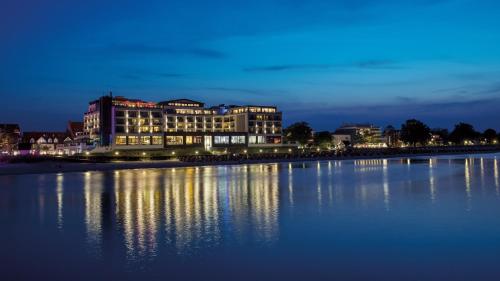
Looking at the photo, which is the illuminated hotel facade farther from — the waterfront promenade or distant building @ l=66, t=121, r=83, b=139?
the waterfront promenade

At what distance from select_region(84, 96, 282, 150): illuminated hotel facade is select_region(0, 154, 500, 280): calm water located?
9645 cm

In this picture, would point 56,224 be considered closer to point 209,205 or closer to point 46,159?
point 209,205

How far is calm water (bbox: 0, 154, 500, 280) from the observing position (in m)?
13.3

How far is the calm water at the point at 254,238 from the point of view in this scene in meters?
13.3

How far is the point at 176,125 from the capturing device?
140m

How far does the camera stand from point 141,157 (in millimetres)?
103812

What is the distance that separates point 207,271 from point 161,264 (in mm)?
1602

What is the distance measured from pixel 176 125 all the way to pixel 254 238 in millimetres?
125134

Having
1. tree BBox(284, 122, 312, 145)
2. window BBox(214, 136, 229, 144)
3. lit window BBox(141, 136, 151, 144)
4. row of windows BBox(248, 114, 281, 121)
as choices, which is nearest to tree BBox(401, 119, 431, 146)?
tree BBox(284, 122, 312, 145)

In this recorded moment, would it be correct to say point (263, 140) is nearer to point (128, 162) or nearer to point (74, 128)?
point (128, 162)

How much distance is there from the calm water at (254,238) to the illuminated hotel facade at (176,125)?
316 feet

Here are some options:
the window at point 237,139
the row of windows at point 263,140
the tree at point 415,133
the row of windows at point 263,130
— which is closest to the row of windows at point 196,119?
the row of windows at point 263,130

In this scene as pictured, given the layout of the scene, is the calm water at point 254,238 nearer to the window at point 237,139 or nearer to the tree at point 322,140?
the window at point 237,139

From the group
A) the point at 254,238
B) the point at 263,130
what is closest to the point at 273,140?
the point at 263,130
